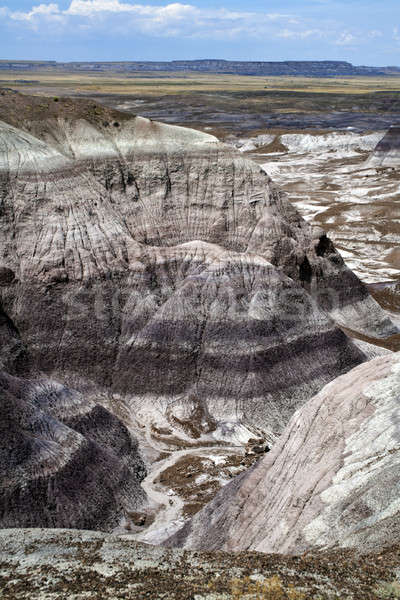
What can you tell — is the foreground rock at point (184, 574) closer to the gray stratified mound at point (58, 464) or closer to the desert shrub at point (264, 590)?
the desert shrub at point (264, 590)

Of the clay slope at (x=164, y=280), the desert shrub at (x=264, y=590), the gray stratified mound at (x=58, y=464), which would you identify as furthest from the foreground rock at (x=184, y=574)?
the clay slope at (x=164, y=280)

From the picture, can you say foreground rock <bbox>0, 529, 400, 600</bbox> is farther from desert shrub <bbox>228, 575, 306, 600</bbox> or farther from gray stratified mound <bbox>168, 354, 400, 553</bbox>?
gray stratified mound <bbox>168, 354, 400, 553</bbox>

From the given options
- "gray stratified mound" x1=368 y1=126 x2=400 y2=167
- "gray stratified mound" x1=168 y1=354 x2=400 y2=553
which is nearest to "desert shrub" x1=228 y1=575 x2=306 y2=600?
"gray stratified mound" x1=168 y1=354 x2=400 y2=553

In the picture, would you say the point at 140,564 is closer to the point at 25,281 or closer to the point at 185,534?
the point at 185,534

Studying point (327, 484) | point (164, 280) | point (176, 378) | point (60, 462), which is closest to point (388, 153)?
point (164, 280)

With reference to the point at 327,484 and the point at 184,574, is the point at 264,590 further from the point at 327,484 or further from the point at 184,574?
the point at 327,484

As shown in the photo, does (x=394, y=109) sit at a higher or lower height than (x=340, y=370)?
higher

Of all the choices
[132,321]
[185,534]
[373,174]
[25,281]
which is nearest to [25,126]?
[25,281]
